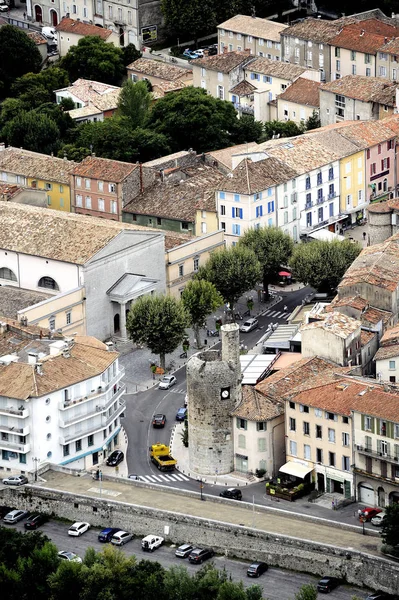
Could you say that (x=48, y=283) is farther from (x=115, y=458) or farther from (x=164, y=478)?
(x=164, y=478)

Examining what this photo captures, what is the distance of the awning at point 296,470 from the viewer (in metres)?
142

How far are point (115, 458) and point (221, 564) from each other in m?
16.0

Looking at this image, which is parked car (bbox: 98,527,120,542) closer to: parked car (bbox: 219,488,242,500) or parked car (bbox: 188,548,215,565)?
parked car (bbox: 188,548,215,565)

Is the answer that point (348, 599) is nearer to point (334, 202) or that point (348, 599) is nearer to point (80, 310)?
point (80, 310)

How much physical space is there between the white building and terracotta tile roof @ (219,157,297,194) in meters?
34.1

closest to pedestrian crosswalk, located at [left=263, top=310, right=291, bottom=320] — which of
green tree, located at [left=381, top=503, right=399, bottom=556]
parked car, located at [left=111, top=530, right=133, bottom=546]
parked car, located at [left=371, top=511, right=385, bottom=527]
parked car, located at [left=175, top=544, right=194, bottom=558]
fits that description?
parked car, located at [left=371, top=511, right=385, bottom=527]

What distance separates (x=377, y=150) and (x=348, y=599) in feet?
227

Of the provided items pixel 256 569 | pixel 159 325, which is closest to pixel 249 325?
pixel 159 325

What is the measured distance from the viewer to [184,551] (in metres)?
136

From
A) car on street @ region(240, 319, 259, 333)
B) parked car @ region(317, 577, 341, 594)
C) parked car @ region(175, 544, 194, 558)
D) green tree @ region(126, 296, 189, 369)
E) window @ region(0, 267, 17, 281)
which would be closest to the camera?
parked car @ region(317, 577, 341, 594)

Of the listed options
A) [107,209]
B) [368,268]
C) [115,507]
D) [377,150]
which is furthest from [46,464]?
[377,150]

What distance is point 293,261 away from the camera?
172250 millimetres

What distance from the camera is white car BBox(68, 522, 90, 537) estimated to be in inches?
5477

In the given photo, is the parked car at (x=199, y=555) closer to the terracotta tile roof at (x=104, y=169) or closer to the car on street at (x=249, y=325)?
the car on street at (x=249, y=325)
